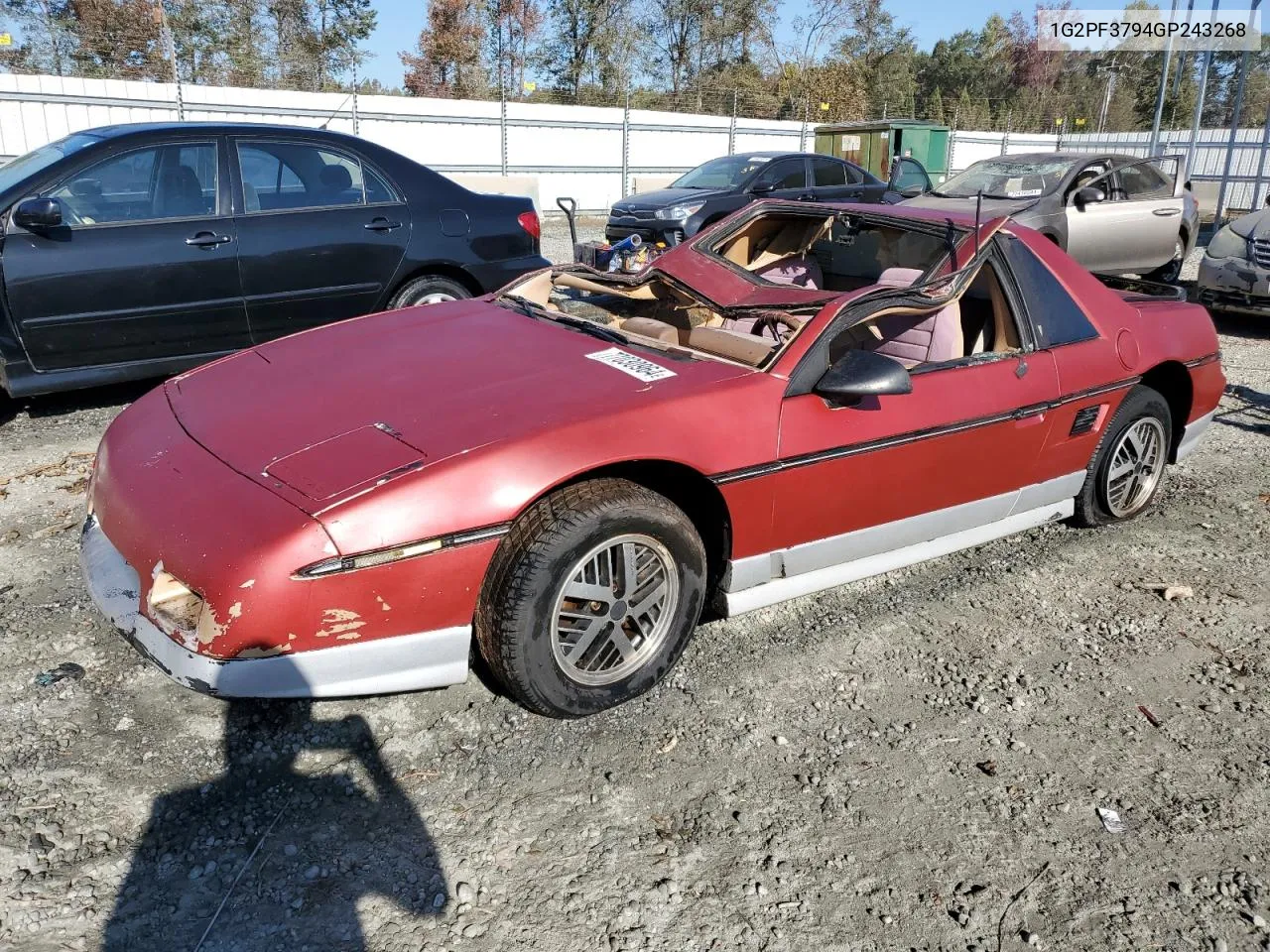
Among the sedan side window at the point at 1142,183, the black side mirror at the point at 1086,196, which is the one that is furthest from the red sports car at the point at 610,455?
the sedan side window at the point at 1142,183

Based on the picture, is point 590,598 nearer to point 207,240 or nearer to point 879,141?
point 207,240

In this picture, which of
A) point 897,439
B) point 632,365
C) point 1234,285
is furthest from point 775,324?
point 1234,285

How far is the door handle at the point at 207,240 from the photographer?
5469 mm

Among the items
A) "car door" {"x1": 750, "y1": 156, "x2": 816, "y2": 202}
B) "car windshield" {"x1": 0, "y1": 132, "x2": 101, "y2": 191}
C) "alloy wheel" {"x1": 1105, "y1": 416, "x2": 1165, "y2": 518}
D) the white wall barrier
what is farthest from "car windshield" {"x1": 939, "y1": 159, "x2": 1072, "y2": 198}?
"car windshield" {"x1": 0, "y1": 132, "x2": 101, "y2": 191}

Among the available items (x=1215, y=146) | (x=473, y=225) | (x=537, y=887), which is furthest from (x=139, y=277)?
(x=1215, y=146)

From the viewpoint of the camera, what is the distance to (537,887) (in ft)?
7.50

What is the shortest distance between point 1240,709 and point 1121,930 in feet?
4.21

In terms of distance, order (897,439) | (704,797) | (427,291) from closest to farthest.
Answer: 1. (704,797)
2. (897,439)
3. (427,291)

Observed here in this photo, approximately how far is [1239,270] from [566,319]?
25.1 ft

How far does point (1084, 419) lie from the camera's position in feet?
13.1

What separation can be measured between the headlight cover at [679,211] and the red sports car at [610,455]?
8.27 m

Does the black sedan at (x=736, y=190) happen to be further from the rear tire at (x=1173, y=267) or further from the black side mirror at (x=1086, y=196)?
the rear tire at (x=1173, y=267)

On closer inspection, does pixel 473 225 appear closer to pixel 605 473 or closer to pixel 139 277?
pixel 139 277

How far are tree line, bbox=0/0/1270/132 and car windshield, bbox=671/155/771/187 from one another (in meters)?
7.12
